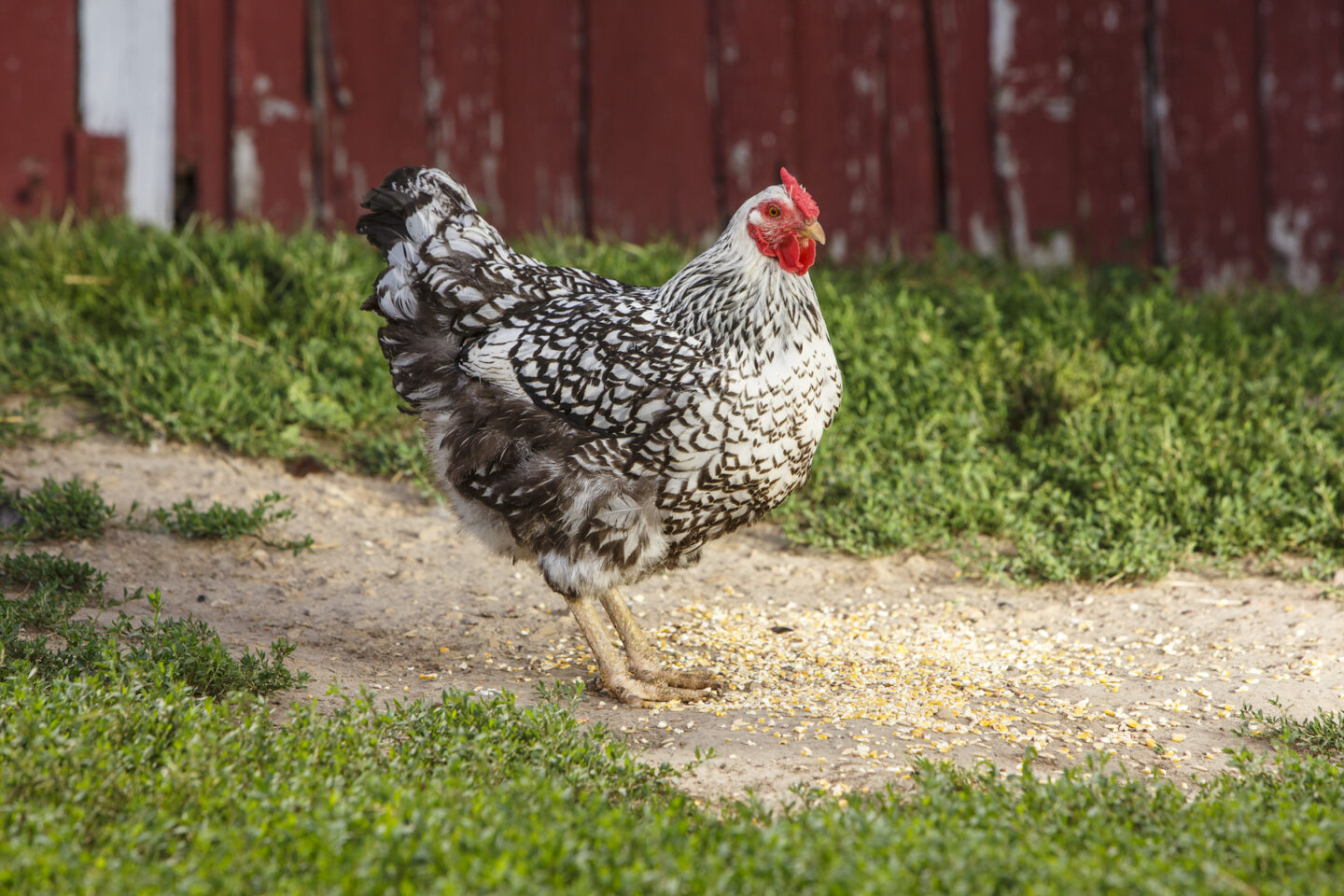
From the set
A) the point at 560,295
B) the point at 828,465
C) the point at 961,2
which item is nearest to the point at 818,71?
the point at 961,2

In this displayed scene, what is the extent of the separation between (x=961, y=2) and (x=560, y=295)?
436 cm

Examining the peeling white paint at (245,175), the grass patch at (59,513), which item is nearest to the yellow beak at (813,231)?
the grass patch at (59,513)

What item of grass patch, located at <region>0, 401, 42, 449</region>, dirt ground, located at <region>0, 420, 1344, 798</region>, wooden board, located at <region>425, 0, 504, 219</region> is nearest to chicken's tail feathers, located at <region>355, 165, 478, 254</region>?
dirt ground, located at <region>0, 420, 1344, 798</region>

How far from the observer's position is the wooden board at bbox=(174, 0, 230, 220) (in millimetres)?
6348

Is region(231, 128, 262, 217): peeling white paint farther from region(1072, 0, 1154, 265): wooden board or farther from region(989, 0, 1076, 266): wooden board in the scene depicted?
region(1072, 0, 1154, 265): wooden board

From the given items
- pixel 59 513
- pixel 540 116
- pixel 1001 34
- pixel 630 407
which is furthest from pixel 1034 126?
pixel 59 513

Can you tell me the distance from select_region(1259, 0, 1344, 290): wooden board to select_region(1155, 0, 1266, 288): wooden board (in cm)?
9

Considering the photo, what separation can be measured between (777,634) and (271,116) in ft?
15.0

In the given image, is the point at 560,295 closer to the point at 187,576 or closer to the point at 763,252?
the point at 763,252

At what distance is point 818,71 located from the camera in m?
6.81

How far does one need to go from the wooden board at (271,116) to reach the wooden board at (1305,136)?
573 cm

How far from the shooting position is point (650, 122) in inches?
269

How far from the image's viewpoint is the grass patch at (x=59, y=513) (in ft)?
13.3

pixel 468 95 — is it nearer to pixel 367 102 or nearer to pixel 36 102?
pixel 367 102
